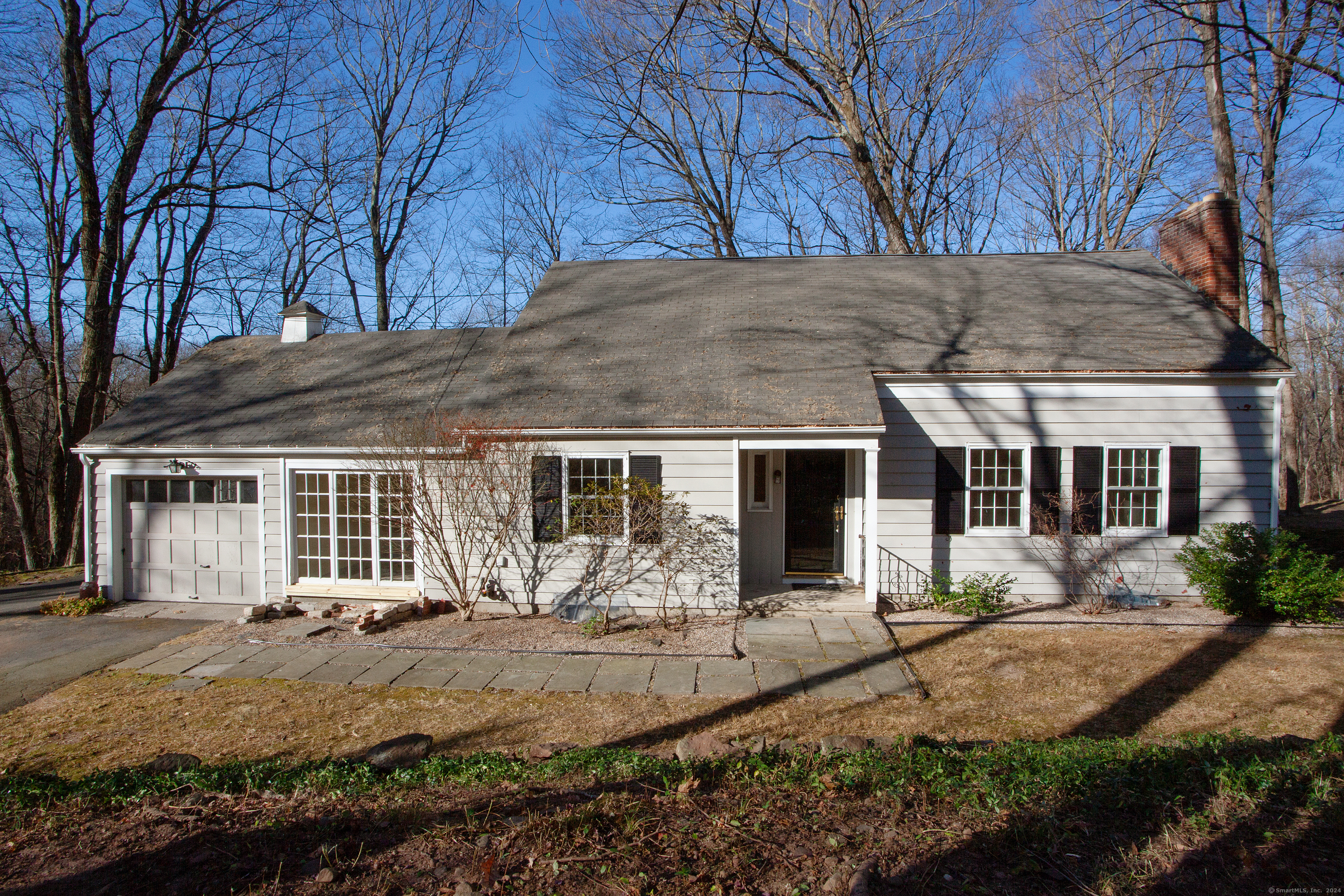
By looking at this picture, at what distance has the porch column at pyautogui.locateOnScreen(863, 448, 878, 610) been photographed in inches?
346

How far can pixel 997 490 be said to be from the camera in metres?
9.64

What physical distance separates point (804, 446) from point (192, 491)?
8.81 m

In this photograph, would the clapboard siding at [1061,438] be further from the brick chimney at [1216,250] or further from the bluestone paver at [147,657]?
the bluestone paver at [147,657]

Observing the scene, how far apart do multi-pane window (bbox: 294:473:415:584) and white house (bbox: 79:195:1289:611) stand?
0.09ft

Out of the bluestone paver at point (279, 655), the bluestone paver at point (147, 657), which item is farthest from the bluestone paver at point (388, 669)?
the bluestone paver at point (147, 657)

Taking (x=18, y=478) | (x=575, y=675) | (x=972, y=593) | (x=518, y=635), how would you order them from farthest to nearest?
(x=18, y=478), (x=972, y=593), (x=518, y=635), (x=575, y=675)

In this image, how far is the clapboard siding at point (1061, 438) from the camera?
31.0 ft

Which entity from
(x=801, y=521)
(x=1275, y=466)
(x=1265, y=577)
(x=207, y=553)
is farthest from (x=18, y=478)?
(x=1275, y=466)

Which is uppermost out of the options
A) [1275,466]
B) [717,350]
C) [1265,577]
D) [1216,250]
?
[1216,250]

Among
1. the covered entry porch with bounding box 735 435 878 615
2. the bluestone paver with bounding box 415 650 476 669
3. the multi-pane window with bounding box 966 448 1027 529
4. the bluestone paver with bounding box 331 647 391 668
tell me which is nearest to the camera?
the bluestone paver with bounding box 415 650 476 669

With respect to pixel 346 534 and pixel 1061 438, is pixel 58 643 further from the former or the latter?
pixel 1061 438

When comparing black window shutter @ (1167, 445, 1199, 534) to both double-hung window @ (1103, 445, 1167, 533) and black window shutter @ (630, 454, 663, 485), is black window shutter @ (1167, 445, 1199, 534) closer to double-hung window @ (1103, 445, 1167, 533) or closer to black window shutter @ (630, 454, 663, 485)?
double-hung window @ (1103, 445, 1167, 533)

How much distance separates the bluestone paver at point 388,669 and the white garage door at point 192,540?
12.6ft

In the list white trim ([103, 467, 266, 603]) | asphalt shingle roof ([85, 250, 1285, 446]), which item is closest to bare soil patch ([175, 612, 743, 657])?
white trim ([103, 467, 266, 603])
